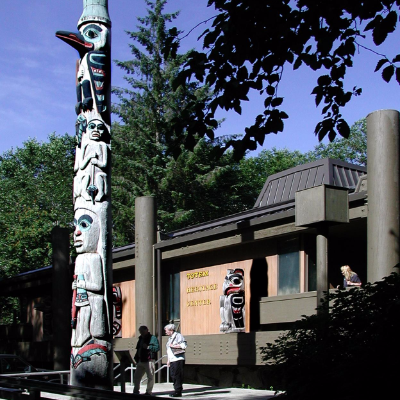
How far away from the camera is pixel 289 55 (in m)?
8.57

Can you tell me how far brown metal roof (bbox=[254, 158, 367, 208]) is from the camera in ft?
70.4

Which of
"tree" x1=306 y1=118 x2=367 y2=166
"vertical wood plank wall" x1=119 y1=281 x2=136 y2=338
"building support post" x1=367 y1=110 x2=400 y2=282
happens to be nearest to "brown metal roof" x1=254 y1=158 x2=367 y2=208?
"vertical wood plank wall" x1=119 y1=281 x2=136 y2=338

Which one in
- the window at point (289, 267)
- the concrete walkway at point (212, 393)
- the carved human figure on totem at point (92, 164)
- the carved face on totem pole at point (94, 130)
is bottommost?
the concrete walkway at point (212, 393)

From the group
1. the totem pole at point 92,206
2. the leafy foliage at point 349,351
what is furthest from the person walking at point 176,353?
the leafy foliage at point 349,351

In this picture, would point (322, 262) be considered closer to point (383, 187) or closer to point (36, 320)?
point (383, 187)

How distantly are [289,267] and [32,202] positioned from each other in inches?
1258

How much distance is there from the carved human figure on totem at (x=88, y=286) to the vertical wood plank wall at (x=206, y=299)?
6.69m

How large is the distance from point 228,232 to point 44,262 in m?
26.0

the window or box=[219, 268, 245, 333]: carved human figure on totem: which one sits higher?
the window

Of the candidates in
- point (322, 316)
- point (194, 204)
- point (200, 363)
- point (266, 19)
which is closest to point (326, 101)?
point (266, 19)

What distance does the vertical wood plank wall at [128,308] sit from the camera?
22.7 m

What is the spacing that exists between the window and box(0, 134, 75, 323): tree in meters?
25.2

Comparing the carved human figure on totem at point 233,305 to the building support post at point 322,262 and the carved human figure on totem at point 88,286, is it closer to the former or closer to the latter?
the carved human figure on totem at point 88,286

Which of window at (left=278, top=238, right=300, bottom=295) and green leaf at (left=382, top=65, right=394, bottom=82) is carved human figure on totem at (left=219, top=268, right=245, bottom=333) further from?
green leaf at (left=382, top=65, right=394, bottom=82)
